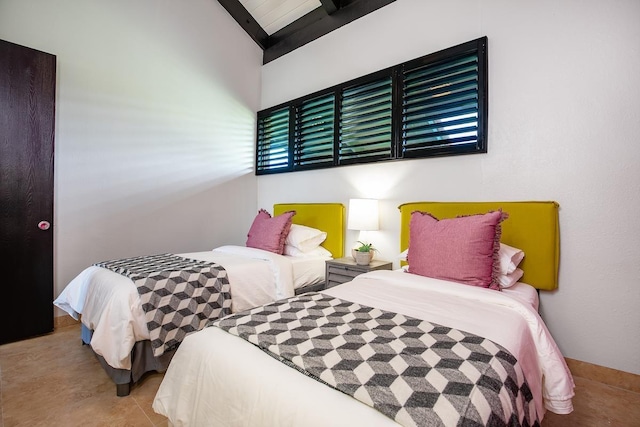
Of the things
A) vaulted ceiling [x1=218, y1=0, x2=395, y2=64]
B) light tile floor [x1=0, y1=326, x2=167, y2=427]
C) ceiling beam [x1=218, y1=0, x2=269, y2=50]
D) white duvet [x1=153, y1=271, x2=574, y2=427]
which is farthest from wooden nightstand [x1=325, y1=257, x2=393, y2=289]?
ceiling beam [x1=218, y1=0, x2=269, y2=50]

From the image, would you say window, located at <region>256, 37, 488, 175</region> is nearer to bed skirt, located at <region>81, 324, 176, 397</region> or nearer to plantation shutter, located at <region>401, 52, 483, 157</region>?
plantation shutter, located at <region>401, 52, 483, 157</region>

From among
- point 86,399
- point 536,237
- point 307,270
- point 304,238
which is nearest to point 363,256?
point 307,270

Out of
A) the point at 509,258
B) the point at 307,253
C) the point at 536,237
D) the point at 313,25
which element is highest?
the point at 313,25

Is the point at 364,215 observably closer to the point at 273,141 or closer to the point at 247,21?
the point at 273,141

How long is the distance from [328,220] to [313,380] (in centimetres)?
242

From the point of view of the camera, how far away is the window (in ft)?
7.67

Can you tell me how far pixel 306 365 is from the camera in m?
0.89

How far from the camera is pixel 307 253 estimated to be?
9.91 ft

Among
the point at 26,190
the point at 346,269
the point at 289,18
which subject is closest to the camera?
the point at 26,190

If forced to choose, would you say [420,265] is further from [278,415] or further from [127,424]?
[127,424]

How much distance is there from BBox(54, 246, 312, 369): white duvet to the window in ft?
4.49

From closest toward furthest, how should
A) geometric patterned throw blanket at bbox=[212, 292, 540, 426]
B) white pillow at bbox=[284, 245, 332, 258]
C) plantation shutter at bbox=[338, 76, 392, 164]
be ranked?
geometric patterned throw blanket at bbox=[212, 292, 540, 426] → plantation shutter at bbox=[338, 76, 392, 164] → white pillow at bbox=[284, 245, 332, 258]

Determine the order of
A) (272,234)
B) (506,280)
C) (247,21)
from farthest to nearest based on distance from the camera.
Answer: (247,21)
(272,234)
(506,280)

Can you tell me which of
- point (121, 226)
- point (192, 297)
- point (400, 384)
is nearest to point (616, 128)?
point (400, 384)
